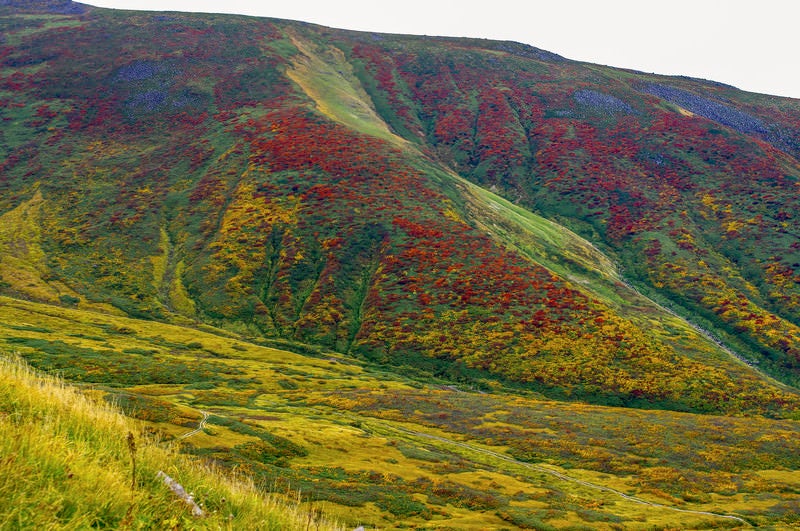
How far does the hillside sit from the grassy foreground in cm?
643

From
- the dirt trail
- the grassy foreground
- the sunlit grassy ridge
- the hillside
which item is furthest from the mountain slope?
Answer: the grassy foreground

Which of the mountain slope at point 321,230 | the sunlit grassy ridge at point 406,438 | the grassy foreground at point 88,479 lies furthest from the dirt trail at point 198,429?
the mountain slope at point 321,230

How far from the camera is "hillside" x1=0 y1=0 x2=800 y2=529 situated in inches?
1665

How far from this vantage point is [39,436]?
24.8ft

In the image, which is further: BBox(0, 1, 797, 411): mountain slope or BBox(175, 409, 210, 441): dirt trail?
BBox(0, 1, 797, 411): mountain slope

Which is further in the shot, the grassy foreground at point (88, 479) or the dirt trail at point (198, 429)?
the dirt trail at point (198, 429)

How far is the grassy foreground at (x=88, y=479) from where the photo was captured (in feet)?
21.0

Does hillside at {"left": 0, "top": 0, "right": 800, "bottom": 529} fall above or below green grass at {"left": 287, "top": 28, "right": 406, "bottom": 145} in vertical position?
below

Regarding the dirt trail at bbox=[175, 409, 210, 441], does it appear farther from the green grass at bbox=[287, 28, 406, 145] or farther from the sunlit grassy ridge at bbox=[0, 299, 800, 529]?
the green grass at bbox=[287, 28, 406, 145]

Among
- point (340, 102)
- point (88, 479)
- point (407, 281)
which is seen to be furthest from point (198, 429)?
point (340, 102)

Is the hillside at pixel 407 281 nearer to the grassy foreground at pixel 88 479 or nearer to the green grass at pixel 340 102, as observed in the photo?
the green grass at pixel 340 102

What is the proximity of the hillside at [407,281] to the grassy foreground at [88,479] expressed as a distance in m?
6.43

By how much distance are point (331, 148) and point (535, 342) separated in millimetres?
75013

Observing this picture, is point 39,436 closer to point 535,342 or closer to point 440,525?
point 440,525
